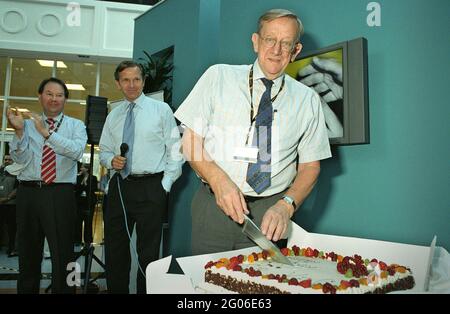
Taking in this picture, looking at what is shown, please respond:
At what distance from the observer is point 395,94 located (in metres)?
1.06

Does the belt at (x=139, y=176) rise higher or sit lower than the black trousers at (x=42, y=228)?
higher

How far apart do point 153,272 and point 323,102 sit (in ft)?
2.91

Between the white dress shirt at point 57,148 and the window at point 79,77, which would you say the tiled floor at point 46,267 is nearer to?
the white dress shirt at point 57,148

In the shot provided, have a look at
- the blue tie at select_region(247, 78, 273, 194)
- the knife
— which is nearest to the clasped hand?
the knife

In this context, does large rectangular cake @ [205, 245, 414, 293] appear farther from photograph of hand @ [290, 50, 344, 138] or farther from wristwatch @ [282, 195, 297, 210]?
photograph of hand @ [290, 50, 344, 138]

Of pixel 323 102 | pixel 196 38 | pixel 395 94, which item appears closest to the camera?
pixel 395 94

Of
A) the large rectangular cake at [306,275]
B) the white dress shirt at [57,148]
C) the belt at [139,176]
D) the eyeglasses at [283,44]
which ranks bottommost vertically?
the large rectangular cake at [306,275]

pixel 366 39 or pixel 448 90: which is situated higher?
pixel 366 39

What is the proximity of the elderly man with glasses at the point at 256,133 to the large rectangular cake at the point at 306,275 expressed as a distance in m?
0.17

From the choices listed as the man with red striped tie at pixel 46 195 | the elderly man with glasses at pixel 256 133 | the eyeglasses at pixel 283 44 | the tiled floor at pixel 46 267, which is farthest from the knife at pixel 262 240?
the tiled floor at pixel 46 267

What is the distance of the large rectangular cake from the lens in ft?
1.68

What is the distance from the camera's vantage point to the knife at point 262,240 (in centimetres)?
61
